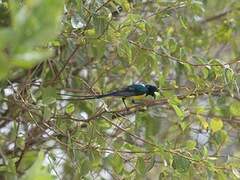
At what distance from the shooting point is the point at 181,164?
102 cm

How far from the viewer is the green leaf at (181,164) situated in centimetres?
101

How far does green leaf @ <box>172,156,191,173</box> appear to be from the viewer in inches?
39.9

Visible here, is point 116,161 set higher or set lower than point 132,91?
lower

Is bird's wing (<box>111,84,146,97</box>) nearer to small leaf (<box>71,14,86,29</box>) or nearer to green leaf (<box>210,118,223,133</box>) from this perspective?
small leaf (<box>71,14,86,29</box>)

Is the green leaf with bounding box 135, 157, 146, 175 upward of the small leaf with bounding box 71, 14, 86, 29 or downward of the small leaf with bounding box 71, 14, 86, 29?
downward

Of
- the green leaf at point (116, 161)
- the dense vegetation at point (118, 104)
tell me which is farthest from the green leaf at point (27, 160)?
the green leaf at point (116, 161)

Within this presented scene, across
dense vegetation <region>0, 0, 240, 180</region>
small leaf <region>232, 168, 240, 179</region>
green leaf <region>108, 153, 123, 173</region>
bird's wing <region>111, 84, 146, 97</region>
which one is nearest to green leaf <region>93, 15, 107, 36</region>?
dense vegetation <region>0, 0, 240, 180</region>

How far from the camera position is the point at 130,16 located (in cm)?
103

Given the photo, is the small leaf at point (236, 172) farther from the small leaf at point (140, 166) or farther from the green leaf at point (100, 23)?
the green leaf at point (100, 23)

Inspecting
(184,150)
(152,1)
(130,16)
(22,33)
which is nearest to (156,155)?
(184,150)

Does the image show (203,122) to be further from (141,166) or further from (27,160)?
(27,160)

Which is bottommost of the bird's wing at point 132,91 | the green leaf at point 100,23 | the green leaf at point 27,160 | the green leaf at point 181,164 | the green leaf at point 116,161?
the green leaf at point 27,160

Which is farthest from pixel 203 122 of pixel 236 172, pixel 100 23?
pixel 100 23

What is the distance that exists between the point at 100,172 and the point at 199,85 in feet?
1.31
